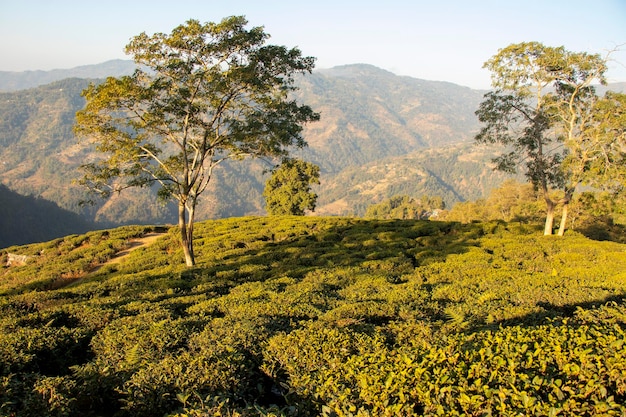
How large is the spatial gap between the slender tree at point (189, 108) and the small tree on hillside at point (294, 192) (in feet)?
115

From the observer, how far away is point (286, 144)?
19.9 m

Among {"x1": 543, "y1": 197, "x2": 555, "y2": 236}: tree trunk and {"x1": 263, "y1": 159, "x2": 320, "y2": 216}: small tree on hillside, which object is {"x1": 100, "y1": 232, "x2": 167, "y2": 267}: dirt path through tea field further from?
{"x1": 543, "y1": 197, "x2": 555, "y2": 236}: tree trunk

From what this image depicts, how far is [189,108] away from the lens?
17.9 metres

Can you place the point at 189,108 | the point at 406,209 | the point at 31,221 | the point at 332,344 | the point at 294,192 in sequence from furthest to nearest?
the point at 31,221 → the point at 406,209 → the point at 294,192 → the point at 189,108 → the point at 332,344

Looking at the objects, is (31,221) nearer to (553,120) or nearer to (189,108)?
(189,108)

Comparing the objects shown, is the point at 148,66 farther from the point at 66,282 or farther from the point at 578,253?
the point at 578,253

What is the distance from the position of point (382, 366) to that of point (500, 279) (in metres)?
8.67

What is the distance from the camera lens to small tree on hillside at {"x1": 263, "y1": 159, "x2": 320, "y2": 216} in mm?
55656

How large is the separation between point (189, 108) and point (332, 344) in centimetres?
1463

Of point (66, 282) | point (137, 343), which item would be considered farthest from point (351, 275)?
point (66, 282)

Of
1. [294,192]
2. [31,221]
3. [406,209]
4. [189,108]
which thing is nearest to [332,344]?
[189,108]

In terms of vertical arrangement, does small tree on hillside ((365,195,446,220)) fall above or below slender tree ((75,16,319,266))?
below

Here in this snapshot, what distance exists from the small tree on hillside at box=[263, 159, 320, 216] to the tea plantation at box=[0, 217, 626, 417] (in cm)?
3986

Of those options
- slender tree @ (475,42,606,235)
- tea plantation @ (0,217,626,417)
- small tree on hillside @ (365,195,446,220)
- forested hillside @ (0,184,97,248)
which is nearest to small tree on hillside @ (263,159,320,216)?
slender tree @ (475,42,606,235)
